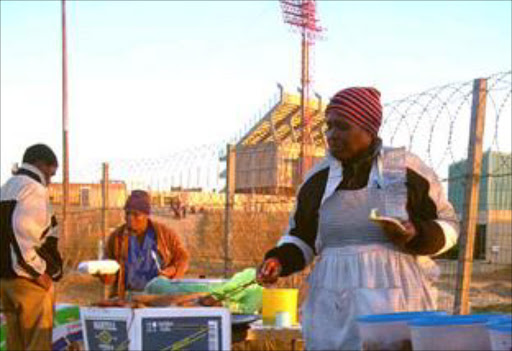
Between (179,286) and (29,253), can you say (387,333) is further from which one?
(29,253)

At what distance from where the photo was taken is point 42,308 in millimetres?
5980

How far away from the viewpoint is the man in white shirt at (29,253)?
5789 mm

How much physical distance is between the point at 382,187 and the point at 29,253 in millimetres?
3628

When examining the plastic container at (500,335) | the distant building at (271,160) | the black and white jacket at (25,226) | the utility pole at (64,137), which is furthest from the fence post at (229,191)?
the utility pole at (64,137)

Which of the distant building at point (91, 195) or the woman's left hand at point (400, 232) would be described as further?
the distant building at point (91, 195)

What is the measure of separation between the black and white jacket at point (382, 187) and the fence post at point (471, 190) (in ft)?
7.20

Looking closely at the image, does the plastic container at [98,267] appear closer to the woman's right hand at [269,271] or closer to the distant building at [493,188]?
the distant building at [493,188]

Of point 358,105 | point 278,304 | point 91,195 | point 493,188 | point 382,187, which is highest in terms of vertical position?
point 358,105

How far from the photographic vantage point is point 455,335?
1857 millimetres

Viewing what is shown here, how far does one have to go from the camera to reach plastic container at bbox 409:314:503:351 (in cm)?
185

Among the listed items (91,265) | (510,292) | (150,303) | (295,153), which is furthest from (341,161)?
(510,292)

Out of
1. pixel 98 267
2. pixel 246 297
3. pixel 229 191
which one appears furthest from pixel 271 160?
pixel 246 297

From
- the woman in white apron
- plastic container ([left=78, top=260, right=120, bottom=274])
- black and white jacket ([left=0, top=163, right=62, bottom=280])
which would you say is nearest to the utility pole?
black and white jacket ([left=0, top=163, right=62, bottom=280])

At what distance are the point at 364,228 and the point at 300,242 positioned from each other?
0.38 metres
